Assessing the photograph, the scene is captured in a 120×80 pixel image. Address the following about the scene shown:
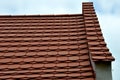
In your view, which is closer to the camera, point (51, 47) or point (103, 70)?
point (103, 70)

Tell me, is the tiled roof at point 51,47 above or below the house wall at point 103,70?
above

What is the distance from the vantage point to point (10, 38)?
8.25 metres

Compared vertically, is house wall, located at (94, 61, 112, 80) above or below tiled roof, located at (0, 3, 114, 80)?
below

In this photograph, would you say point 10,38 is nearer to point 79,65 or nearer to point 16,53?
point 16,53

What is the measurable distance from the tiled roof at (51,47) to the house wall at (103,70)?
0.12m

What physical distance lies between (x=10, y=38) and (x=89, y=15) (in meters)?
2.70

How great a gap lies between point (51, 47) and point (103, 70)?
210 centimetres

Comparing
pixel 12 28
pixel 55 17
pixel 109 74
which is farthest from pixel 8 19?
pixel 109 74

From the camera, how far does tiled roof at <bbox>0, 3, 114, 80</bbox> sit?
20.3ft

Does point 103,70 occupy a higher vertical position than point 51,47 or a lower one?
lower

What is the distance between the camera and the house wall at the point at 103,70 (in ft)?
18.9

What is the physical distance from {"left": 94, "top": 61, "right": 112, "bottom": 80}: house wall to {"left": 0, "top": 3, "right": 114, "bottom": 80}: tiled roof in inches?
4.8

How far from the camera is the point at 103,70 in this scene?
19.0ft

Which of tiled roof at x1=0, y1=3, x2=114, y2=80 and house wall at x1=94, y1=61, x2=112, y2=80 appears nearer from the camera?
house wall at x1=94, y1=61, x2=112, y2=80
